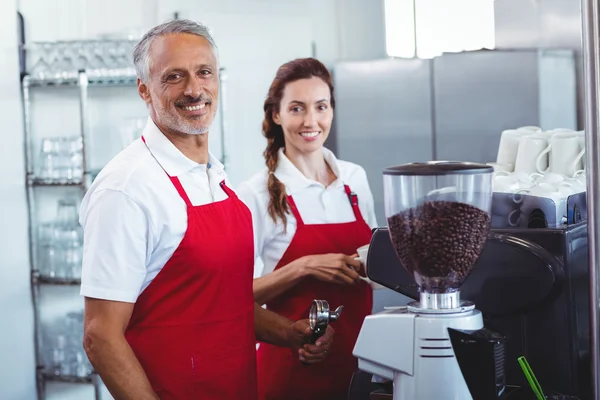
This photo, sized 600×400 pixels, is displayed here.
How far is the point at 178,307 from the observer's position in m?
1.73

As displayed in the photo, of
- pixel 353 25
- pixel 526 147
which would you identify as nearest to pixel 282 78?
pixel 526 147

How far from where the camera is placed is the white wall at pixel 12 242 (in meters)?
3.80

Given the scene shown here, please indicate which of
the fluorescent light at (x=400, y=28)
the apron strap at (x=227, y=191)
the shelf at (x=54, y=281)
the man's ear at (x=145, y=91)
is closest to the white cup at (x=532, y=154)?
the apron strap at (x=227, y=191)

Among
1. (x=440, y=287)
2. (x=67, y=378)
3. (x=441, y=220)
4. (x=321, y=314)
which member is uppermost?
(x=441, y=220)

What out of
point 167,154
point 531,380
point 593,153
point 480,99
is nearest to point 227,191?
point 167,154

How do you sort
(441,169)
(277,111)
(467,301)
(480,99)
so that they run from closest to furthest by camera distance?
(441,169), (467,301), (277,111), (480,99)

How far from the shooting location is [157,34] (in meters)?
1.80

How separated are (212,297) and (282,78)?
974mm

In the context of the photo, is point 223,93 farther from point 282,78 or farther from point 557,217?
point 557,217

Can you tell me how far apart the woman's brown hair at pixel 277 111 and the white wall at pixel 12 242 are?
5.75 ft

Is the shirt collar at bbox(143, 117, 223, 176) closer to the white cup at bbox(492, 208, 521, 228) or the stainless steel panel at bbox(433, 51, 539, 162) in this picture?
the white cup at bbox(492, 208, 521, 228)

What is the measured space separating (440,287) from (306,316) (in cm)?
108

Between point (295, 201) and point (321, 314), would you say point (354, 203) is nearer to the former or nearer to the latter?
point (295, 201)

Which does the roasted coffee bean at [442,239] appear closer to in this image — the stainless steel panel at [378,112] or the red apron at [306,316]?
the red apron at [306,316]
